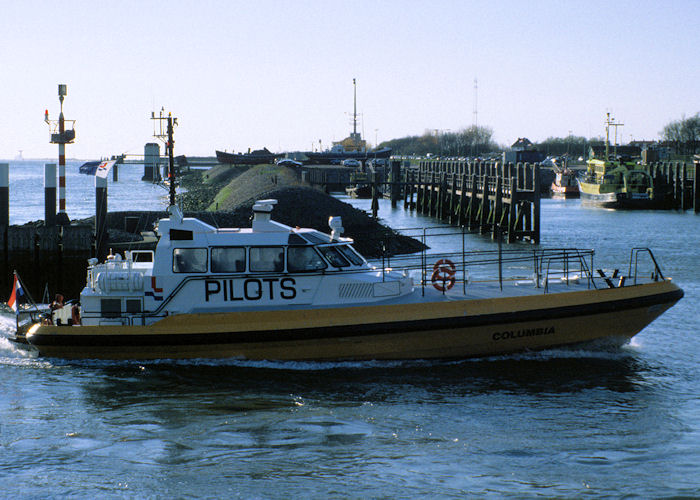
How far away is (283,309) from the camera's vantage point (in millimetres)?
14383

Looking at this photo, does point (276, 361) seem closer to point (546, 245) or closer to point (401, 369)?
point (401, 369)

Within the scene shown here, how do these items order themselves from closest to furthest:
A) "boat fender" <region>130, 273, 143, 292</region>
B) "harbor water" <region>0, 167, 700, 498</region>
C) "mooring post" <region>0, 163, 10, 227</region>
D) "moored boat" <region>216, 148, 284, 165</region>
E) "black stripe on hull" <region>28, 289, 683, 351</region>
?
1. "harbor water" <region>0, 167, 700, 498</region>
2. "black stripe on hull" <region>28, 289, 683, 351</region>
3. "boat fender" <region>130, 273, 143, 292</region>
4. "mooring post" <region>0, 163, 10, 227</region>
5. "moored boat" <region>216, 148, 284, 165</region>

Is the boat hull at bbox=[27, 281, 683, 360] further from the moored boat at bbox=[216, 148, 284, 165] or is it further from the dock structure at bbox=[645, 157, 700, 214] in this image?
the moored boat at bbox=[216, 148, 284, 165]

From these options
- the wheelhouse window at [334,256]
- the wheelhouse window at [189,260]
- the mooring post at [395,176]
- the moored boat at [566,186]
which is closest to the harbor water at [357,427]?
the wheelhouse window at [189,260]

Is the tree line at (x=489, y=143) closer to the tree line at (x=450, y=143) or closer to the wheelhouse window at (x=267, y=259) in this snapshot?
the tree line at (x=450, y=143)

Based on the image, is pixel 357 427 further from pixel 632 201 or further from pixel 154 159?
pixel 632 201

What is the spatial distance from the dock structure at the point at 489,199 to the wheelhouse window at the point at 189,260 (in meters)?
15.8

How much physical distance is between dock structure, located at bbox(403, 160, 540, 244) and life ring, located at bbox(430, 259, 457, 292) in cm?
1359

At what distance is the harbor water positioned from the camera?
10016mm

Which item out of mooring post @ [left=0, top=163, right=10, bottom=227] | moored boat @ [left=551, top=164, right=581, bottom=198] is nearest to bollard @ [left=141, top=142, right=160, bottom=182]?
mooring post @ [left=0, top=163, right=10, bottom=227]

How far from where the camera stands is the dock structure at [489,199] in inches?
1444

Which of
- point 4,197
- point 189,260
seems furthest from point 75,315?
point 4,197

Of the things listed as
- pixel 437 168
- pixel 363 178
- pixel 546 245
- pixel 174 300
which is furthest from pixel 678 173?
pixel 174 300

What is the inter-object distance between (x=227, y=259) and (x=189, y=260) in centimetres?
68
